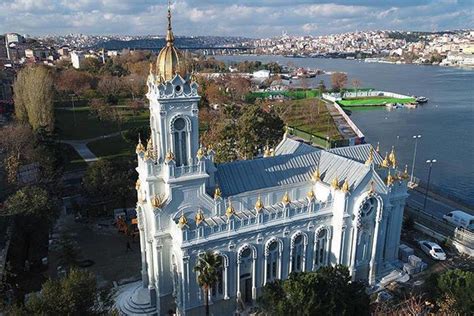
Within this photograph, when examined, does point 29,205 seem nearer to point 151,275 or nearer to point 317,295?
point 151,275

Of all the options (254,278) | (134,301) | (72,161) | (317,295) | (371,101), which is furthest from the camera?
(371,101)

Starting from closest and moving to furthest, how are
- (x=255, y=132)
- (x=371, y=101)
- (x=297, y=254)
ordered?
1. (x=297, y=254)
2. (x=255, y=132)
3. (x=371, y=101)

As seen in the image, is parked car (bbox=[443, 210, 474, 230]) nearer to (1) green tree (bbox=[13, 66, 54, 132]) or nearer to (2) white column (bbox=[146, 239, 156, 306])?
(2) white column (bbox=[146, 239, 156, 306])

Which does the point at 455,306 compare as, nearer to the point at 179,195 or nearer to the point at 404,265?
the point at 404,265

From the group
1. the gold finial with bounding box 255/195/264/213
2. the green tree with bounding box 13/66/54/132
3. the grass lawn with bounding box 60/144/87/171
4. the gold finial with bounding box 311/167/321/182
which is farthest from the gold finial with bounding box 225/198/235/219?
the green tree with bounding box 13/66/54/132

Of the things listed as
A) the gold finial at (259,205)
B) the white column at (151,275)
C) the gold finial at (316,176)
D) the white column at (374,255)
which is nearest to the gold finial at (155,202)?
the white column at (151,275)

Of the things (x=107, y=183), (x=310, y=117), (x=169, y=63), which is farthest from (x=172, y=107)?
(x=310, y=117)

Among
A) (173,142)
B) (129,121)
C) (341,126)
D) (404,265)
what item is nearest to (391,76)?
(341,126)
